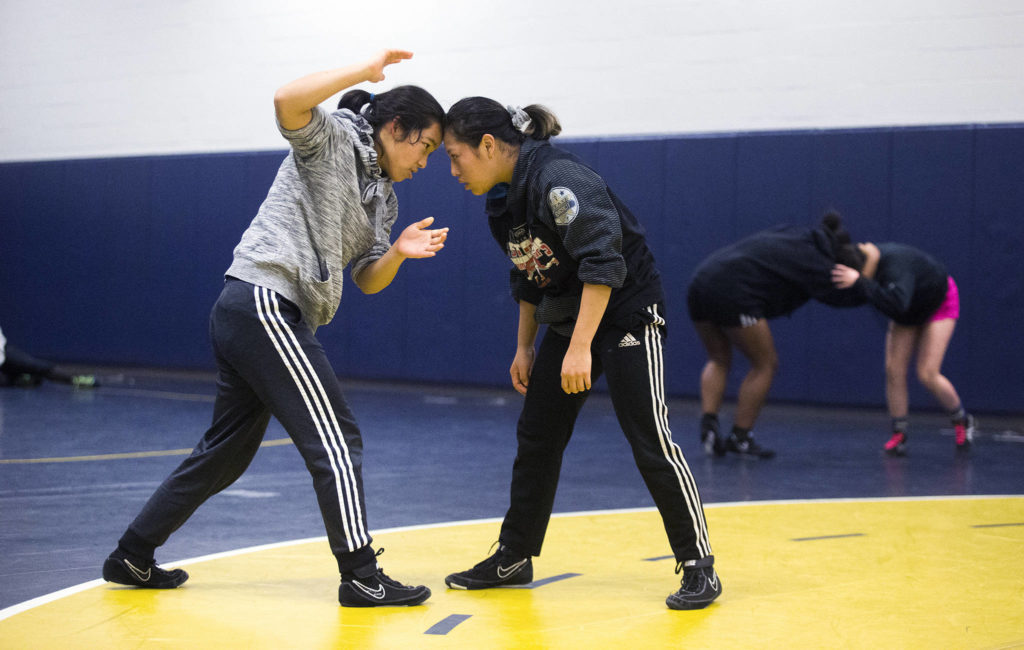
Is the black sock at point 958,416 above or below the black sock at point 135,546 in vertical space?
below

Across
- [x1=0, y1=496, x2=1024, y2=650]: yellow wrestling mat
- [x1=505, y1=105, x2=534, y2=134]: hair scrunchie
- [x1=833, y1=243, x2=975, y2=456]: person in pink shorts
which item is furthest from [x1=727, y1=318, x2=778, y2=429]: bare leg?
[x1=505, y1=105, x2=534, y2=134]: hair scrunchie

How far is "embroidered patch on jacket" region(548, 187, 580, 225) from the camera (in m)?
3.13

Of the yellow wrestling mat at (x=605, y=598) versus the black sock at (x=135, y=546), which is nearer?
the yellow wrestling mat at (x=605, y=598)

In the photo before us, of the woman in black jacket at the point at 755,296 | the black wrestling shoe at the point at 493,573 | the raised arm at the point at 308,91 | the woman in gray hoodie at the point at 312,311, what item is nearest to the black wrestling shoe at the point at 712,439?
the woman in black jacket at the point at 755,296

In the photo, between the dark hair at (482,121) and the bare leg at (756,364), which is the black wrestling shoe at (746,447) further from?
the dark hair at (482,121)

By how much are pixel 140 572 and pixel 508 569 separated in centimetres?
111

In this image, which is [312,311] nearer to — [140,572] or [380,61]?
[380,61]

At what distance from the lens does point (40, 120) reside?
12656 millimetres

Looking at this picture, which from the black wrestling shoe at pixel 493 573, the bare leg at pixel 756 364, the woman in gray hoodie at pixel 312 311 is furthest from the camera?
the bare leg at pixel 756 364

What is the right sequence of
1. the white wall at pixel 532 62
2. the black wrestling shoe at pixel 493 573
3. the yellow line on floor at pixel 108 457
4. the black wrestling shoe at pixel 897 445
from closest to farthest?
the black wrestling shoe at pixel 493 573
the yellow line on floor at pixel 108 457
the black wrestling shoe at pixel 897 445
the white wall at pixel 532 62

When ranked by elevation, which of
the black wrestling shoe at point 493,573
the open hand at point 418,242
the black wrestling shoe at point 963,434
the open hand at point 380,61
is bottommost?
the black wrestling shoe at point 963,434

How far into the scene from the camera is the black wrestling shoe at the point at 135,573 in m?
3.37

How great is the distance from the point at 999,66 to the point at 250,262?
698 cm

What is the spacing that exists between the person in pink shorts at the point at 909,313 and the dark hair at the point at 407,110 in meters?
3.80
